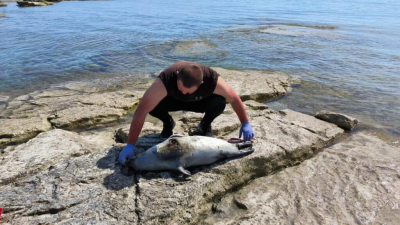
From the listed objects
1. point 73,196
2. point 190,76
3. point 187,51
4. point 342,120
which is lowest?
point 73,196

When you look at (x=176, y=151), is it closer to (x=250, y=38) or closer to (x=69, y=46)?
(x=69, y=46)

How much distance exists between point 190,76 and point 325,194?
210cm

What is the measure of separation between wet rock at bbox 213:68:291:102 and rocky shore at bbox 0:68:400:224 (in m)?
1.75

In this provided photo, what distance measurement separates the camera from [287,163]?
4227mm

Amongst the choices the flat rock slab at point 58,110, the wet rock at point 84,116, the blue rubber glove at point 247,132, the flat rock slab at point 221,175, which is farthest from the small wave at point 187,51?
the blue rubber glove at point 247,132

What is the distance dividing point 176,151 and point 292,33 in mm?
14126

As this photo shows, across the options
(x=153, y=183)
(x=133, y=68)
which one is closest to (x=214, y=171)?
(x=153, y=183)

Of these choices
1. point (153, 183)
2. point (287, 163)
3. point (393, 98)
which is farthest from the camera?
point (393, 98)

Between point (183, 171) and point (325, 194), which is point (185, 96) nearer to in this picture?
point (183, 171)

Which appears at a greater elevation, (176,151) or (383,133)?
(176,151)

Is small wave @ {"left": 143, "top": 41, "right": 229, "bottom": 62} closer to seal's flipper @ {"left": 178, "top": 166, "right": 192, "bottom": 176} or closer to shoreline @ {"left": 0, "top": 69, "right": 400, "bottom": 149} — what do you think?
shoreline @ {"left": 0, "top": 69, "right": 400, "bottom": 149}

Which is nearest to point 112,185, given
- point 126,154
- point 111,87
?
point 126,154

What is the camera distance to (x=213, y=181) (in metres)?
3.55

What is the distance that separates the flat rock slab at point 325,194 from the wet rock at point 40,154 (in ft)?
7.17
